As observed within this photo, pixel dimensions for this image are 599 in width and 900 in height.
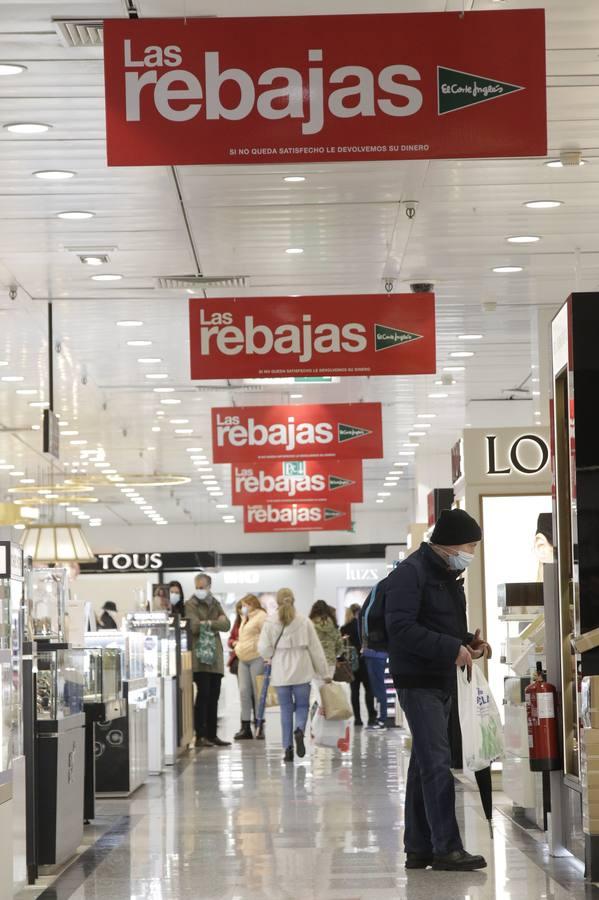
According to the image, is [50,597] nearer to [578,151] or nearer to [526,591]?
[526,591]

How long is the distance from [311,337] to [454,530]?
3.00 m

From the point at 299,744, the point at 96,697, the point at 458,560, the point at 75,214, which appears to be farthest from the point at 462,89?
the point at 299,744

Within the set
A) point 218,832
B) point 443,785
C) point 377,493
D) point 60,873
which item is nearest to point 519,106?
point 443,785

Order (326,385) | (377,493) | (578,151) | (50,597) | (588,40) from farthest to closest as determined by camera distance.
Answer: (377,493) < (326,385) < (578,151) < (50,597) < (588,40)

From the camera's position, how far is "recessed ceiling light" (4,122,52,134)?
7.52 meters

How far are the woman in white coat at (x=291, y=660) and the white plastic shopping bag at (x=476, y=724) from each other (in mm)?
5944

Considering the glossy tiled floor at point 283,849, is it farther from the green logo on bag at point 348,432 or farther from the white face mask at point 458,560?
the green logo on bag at point 348,432

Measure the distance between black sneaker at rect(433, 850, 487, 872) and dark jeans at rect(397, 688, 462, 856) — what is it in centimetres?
3

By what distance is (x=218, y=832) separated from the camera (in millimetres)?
7883

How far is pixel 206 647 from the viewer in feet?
46.8

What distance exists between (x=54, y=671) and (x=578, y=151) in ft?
13.9

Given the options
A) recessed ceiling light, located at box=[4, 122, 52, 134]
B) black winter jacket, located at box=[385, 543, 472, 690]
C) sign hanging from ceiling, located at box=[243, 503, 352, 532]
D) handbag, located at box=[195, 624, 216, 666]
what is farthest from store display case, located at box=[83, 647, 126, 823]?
sign hanging from ceiling, located at box=[243, 503, 352, 532]

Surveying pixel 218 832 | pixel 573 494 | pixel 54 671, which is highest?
pixel 573 494

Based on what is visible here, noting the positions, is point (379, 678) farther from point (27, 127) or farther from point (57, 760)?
point (27, 127)
